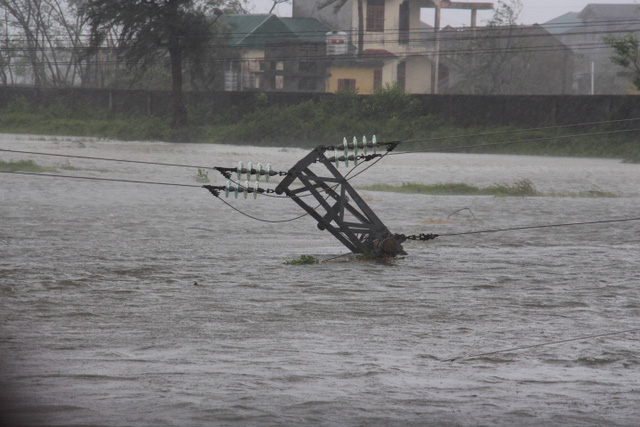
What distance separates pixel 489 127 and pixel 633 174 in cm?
1118

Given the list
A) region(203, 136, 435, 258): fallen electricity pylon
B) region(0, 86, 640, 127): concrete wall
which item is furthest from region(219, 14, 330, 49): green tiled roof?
region(203, 136, 435, 258): fallen electricity pylon

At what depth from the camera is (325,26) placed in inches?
2421

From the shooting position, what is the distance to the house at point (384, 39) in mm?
58156

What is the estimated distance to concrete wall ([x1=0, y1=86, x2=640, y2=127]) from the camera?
3884cm

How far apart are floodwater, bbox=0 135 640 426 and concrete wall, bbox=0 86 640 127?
19599 mm

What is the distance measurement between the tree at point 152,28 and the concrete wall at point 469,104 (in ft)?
11.4

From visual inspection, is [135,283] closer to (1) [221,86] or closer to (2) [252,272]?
(2) [252,272]

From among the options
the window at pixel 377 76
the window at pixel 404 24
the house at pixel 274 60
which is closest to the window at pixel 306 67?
the house at pixel 274 60

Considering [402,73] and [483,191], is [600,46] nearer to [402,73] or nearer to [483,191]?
[402,73]

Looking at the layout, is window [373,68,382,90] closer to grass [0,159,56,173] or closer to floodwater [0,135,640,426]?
grass [0,159,56,173]

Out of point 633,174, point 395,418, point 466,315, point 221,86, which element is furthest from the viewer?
point 221,86

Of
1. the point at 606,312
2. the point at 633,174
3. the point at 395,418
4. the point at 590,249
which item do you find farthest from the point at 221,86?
the point at 395,418

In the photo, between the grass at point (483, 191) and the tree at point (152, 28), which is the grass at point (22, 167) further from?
the tree at point (152, 28)

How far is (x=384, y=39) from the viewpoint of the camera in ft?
196
